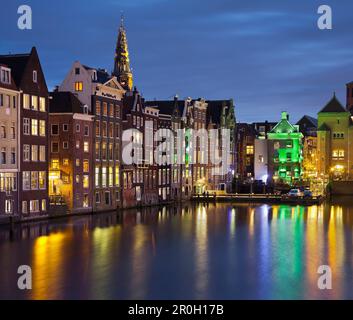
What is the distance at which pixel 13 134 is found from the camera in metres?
64.6

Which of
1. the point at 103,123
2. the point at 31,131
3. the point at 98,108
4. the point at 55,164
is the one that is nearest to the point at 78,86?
the point at 98,108

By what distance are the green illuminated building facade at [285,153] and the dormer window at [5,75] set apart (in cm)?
7921

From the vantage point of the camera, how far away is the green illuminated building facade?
440 ft

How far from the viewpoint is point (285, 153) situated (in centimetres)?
13475

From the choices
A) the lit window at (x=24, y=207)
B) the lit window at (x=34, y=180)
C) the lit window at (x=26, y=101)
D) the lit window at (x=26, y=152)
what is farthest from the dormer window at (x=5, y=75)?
the lit window at (x=24, y=207)

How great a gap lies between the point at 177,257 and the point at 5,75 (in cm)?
2637

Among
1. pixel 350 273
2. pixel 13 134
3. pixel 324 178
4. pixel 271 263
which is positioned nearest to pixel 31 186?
pixel 13 134

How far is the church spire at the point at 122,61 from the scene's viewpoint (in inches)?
5806

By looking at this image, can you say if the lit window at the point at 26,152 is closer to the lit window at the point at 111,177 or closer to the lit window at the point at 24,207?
the lit window at the point at 24,207

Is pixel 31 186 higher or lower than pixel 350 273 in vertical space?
higher

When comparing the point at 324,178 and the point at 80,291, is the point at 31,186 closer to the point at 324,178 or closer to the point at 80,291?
the point at 80,291

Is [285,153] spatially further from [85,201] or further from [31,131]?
[31,131]
